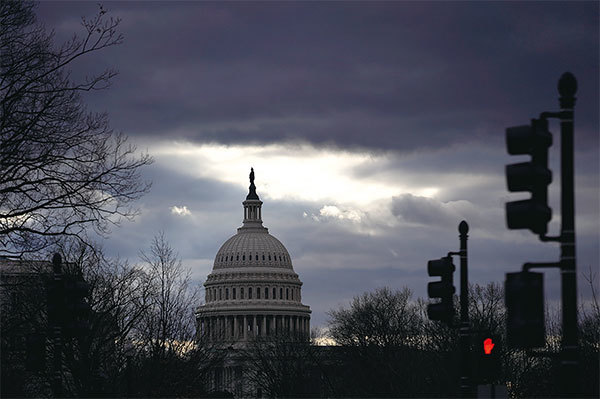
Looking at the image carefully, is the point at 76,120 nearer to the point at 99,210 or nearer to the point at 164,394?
the point at 99,210

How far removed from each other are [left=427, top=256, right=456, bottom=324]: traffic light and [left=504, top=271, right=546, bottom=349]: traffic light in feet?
29.8

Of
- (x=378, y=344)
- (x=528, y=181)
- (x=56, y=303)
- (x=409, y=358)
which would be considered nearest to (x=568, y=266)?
(x=528, y=181)

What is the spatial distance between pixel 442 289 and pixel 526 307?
9343 mm

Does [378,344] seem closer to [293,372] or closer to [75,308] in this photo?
[293,372]

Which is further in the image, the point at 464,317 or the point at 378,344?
the point at 378,344

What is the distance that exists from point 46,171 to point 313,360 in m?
96.2

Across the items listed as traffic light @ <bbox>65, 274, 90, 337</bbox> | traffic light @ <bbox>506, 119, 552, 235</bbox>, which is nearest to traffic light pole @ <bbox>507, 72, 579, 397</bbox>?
traffic light @ <bbox>506, 119, 552, 235</bbox>

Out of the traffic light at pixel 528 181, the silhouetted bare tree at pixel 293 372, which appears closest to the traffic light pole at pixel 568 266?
the traffic light at pixel 528 181

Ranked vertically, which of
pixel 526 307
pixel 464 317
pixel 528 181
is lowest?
pixel 526 307

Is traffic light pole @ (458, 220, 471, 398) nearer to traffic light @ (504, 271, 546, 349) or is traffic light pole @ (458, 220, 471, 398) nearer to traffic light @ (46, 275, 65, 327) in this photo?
traffic light @ (46, 275, 65, 327)

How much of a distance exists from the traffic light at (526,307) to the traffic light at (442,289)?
908cm

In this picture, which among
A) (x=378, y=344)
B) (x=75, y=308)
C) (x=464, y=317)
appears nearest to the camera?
(x=75, y=308)

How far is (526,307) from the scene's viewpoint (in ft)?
43.1

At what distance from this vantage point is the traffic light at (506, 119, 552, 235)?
12969mm
